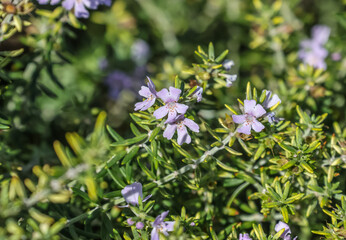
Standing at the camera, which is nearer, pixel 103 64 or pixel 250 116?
pixel 250 116

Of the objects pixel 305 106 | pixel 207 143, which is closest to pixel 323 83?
pixel 305 106

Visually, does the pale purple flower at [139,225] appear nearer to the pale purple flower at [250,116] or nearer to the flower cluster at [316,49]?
the pale purple flower at [250,116]

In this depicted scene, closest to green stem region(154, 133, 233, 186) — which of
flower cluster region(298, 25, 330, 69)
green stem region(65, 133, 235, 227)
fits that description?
green stem region(65, 133, 235, 227)

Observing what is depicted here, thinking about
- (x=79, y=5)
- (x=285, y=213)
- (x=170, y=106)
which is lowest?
(x=285, y=213)

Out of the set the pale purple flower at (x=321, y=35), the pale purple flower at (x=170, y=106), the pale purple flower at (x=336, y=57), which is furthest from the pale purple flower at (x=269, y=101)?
the pale purple flower at (x=321, y=35)

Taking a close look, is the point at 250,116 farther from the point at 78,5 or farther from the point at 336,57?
the point at 336,57

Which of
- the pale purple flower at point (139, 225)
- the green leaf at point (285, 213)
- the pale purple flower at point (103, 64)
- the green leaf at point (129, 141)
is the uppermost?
the green leaf at point (129, 141)

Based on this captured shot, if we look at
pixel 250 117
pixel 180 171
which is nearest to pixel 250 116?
pixel 250 117

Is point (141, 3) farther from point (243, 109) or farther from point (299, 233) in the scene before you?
point (299, 233)
